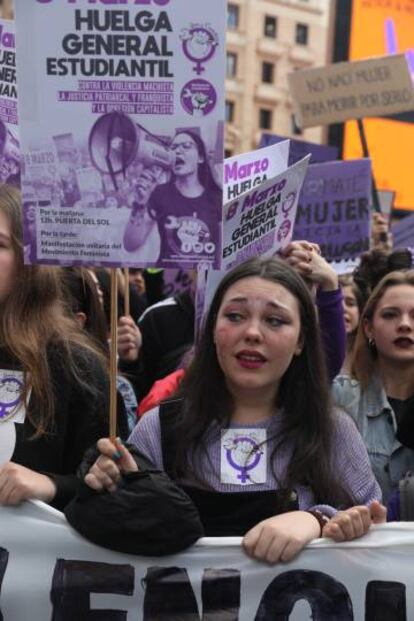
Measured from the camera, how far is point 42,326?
2.70 m

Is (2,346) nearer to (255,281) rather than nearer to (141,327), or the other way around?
(255,281)

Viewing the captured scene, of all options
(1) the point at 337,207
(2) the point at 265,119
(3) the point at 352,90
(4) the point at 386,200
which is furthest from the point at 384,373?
(2) the point at 265,119

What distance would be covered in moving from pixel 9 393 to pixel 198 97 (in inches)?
32.1

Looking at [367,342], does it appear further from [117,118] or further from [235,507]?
[117,118]

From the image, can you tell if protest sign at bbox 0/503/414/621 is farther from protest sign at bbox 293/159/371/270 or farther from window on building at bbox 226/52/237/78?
window on building at bbox 226/52/237/78

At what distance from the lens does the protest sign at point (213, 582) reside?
91.3 inches

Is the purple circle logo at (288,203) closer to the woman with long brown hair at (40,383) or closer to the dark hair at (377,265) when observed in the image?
the woman with long brown hair at (40,383)

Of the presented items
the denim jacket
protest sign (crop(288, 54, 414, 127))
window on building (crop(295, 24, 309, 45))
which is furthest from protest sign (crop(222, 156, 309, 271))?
window on building (crop(295, 24, 309, 45))

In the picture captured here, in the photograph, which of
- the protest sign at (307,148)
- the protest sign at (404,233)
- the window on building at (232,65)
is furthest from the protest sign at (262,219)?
the window on building at (232,65)

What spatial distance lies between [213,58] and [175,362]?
203 cm

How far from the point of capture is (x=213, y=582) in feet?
7.70

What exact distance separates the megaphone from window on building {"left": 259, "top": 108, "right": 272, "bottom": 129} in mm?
53256

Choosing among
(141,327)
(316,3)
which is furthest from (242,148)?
(141,327)

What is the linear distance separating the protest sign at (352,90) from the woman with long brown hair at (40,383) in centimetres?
427
